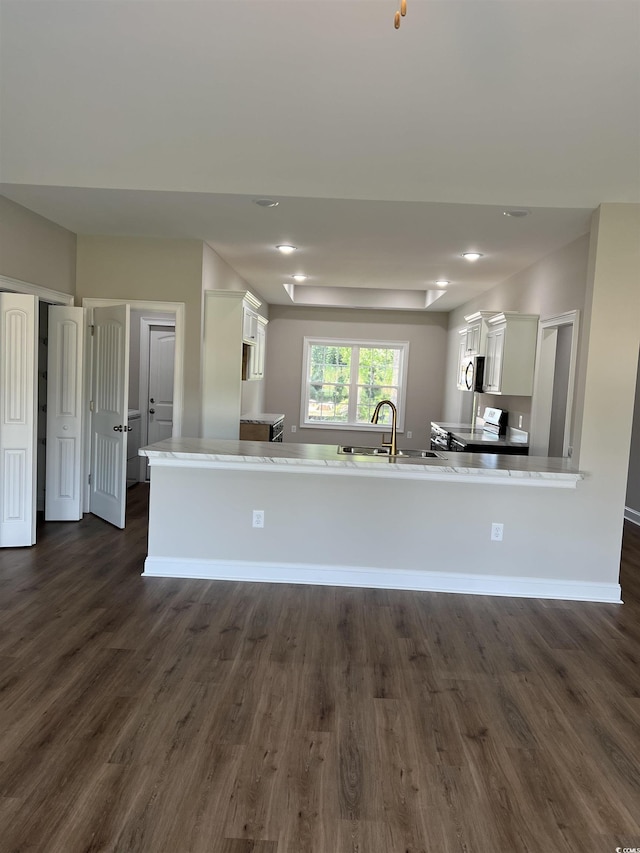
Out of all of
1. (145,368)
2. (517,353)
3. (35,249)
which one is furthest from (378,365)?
(35,249)

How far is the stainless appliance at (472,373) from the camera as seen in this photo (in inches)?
246

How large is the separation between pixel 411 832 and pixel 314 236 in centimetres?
413

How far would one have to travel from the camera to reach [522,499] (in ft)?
12.3

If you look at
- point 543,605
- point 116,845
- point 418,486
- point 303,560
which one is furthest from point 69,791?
point 543,605

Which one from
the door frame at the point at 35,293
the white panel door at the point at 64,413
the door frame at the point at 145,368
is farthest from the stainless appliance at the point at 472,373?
the door frame at the point at 35,293

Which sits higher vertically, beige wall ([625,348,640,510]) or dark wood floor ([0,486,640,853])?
beige wall ([625,348,640,510])

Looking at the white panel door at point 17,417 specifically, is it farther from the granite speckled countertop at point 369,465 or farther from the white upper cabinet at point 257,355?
the white upper cabinet at point 257,355

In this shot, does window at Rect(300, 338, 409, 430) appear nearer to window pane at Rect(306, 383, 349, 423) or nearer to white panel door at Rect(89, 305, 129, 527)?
window pane at Rect(306, 383, 349, 423)

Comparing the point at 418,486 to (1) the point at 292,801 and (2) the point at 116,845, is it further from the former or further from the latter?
(2) the point at 116,845

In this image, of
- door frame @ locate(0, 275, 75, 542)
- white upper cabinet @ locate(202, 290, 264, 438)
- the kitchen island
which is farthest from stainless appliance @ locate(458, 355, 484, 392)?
door frame @ locate(0, 275, 75, 542)

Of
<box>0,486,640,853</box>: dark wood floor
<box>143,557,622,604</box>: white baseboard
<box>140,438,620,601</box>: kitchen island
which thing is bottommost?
<box>0,486,640,853</box>: dark wood floor

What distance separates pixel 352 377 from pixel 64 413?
5.72 meters

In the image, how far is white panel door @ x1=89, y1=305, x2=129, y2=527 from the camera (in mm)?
4695

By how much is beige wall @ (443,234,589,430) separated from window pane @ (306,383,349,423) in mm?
2439
